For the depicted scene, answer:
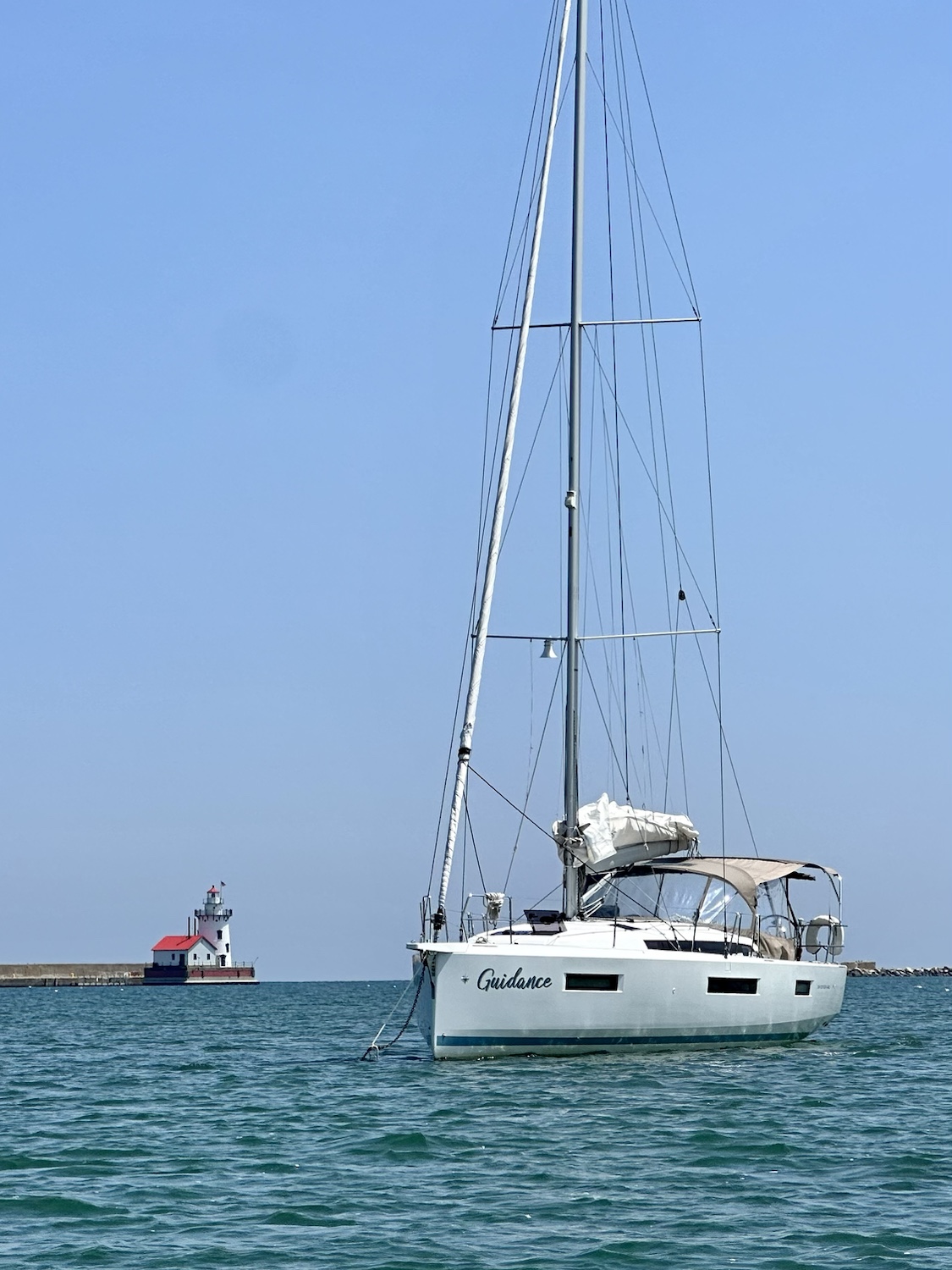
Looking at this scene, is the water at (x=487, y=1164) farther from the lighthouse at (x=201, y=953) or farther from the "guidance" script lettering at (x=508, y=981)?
the lighthouse at (x=201, y=953)

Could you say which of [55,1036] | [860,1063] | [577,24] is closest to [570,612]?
[860,1063]

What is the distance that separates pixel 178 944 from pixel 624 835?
382ft

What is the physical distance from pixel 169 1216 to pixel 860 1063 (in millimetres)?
18950

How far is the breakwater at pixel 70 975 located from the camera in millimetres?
156375

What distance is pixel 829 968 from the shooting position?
33.6 metres

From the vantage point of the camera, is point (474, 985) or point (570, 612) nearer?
point (474, 985)

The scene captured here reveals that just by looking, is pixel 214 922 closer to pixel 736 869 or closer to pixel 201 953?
pixel 201 953

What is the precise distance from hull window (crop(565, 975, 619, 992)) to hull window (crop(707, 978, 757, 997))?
2.30 metres

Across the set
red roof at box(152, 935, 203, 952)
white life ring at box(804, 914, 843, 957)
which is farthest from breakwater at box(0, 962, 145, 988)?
white life ring at box(804, 914, 843, 957)

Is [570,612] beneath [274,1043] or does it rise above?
above

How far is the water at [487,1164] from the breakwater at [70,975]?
129 meters

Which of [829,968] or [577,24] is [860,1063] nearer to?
[829,968]

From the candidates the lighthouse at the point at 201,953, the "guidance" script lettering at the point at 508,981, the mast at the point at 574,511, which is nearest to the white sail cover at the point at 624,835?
the mast at the point at 574,511

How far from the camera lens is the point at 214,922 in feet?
469
